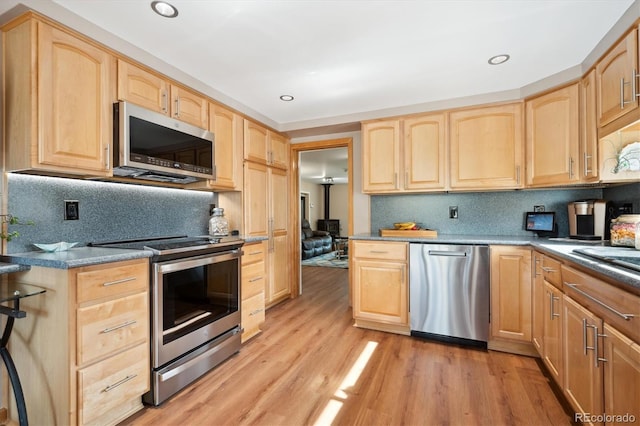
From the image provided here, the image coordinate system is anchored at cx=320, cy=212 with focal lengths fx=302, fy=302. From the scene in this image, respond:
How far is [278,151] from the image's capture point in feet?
12.4

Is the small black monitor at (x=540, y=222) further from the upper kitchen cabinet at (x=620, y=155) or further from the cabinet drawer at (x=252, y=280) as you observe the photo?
the cabinet drawer at (x=252, y=280)

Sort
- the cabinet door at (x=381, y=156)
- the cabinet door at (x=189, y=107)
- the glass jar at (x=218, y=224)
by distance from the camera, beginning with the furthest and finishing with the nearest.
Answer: the cabinet door at (x=381, y=156) → the glass jar at (x=218, y=224) → the cabinet door at (x=189, y=107)

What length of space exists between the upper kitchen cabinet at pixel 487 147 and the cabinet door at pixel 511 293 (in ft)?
2.29

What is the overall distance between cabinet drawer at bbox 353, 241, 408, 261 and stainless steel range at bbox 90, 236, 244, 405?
1174 mm

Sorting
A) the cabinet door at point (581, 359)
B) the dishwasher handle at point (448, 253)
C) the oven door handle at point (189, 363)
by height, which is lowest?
the oven door handle at point (189, 363)

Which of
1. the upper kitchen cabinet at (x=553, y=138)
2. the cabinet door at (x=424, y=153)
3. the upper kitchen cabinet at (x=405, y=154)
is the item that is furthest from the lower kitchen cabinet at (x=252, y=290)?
the upper kitchen cabinet at (x=553, y=138)

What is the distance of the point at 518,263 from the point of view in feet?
7.93

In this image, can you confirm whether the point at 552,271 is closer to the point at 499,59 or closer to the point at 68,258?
the point at 499,59

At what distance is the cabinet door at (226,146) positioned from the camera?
2752 millimetres

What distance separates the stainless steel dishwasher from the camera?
253 cm

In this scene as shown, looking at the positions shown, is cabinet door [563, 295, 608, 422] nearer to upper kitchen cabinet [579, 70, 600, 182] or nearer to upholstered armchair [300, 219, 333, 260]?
upper kitchen cabinet [579, 70, 600, 182]

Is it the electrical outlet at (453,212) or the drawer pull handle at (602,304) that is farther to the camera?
the electrical outlet at (453,212)

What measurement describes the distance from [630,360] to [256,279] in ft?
7.87

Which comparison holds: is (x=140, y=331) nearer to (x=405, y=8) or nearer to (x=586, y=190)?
(x=405, y=8)
